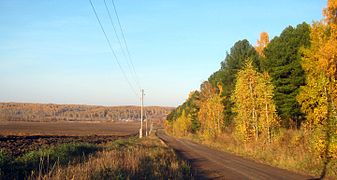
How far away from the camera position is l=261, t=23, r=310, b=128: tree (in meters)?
38.7

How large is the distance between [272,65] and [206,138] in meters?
18.9

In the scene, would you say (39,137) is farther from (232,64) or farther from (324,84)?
(324,84)

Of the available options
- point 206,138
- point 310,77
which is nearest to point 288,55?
point 310,77

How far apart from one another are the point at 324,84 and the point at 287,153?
21.6 ft

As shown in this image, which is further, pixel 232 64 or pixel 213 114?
pixel 213 114

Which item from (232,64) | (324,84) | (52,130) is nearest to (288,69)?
(232,64)

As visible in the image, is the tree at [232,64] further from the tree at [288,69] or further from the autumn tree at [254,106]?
the autumn tree at [254,106]

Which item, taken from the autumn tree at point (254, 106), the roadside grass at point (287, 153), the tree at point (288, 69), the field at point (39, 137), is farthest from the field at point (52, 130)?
the roadside grass at point (287, 153)

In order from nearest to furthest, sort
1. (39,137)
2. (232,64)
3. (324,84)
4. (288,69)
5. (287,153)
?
(324,84)
(287,153)
(288,69)
(232,64)
(39,137)

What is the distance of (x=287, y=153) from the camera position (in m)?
25.9

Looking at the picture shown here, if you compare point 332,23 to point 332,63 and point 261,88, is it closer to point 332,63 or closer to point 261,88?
point 332,63

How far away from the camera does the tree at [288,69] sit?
127ft

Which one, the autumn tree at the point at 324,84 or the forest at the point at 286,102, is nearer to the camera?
the autumn tree at the point at 324,84

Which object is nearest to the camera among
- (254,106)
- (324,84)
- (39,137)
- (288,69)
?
(324,84)
